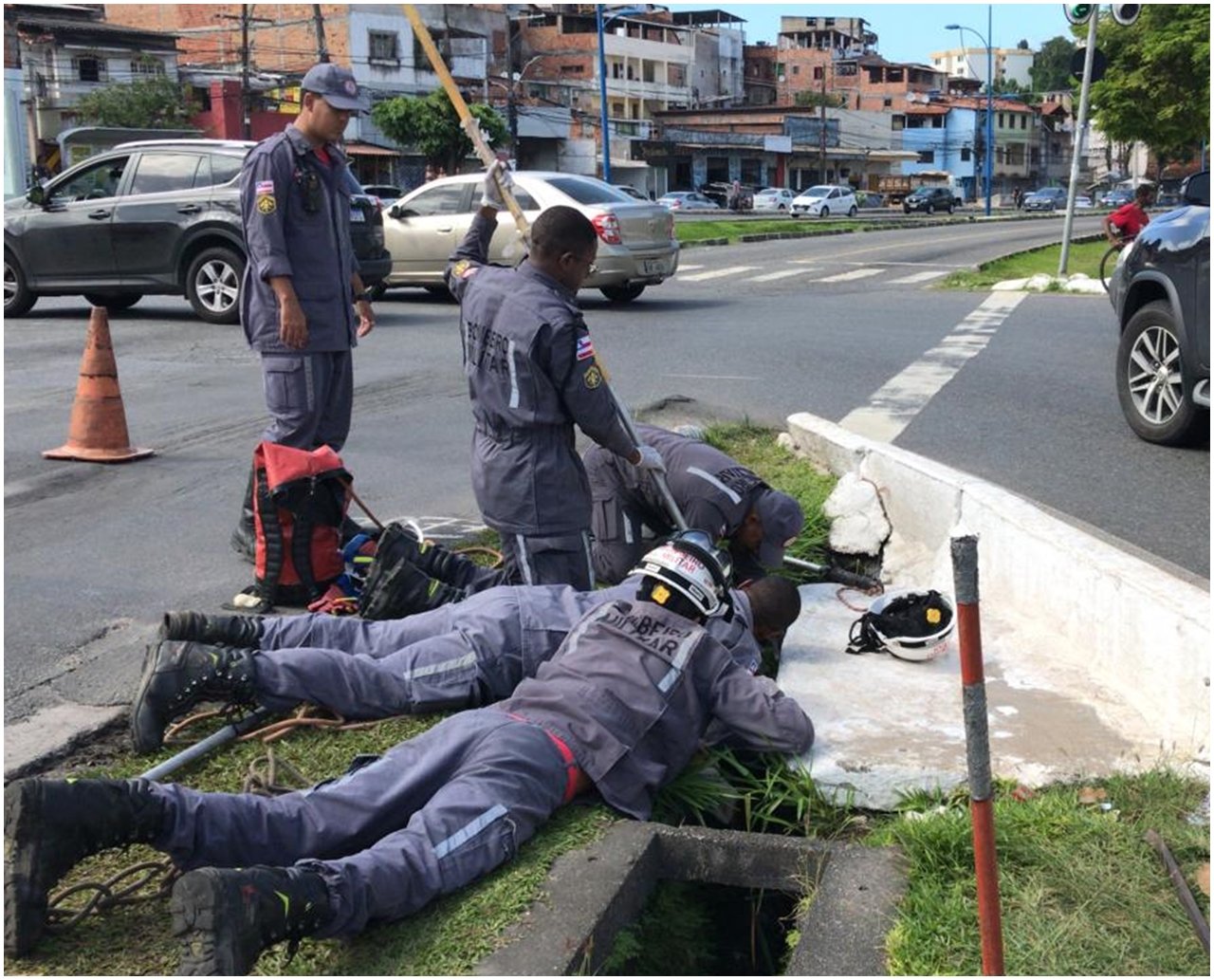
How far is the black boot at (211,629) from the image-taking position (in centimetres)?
403

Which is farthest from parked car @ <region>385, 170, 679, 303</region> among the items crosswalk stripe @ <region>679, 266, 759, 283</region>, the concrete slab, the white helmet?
the white helmet

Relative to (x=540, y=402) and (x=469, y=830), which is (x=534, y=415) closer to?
(x=540, y=402)

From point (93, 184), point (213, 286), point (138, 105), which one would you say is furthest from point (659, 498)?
point (138, 105)

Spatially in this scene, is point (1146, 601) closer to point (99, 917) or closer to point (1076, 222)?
point (99, 917)

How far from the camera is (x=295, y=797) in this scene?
3244 mm

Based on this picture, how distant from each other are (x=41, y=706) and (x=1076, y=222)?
5409 centimetres

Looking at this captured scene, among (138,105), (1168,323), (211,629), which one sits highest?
(138,105)

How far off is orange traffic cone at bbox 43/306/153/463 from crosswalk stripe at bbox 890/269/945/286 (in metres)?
14.8

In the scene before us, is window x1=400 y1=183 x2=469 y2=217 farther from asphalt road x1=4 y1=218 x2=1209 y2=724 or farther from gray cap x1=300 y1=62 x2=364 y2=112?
gray cap x1=300 y1=62 x2=364 y2=112

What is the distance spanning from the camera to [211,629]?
4.07 metres

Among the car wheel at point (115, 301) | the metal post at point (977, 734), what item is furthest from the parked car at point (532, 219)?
the metal post at point (977, 734)

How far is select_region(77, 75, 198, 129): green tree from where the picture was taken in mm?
49688

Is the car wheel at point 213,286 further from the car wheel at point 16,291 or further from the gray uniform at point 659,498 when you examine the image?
the gray uniform at point 659,498

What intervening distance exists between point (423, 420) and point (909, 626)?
496 cm
